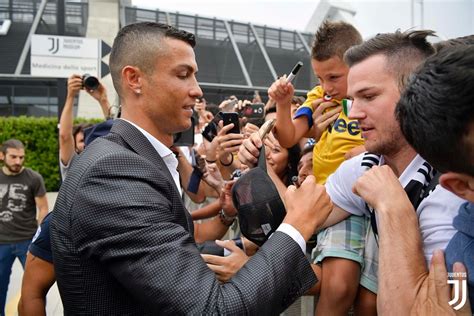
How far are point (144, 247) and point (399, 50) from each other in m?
1.18

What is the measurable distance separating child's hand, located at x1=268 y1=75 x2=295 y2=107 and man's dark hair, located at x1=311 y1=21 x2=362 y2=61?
0.76 feet

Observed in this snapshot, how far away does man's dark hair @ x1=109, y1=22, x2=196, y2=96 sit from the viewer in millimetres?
1780

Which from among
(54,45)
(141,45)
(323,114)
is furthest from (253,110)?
(54,45)

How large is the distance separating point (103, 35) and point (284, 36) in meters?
7.20

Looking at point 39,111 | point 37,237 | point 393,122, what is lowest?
point 39,111

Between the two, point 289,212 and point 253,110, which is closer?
point 289,212

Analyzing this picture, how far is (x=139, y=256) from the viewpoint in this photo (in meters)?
1.18

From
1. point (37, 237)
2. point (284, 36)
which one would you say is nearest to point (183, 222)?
point (37, 237)

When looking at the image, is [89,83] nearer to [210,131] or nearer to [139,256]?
[210,131]

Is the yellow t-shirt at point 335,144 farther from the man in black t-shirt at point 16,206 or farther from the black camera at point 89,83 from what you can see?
the man in black t-shirt at point 16,206

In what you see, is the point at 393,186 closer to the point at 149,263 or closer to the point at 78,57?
the point at 149,263

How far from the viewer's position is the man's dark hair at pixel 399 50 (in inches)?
65.4

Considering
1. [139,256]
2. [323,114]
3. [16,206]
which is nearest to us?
[139,256]

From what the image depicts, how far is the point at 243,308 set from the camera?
1.19 meters
